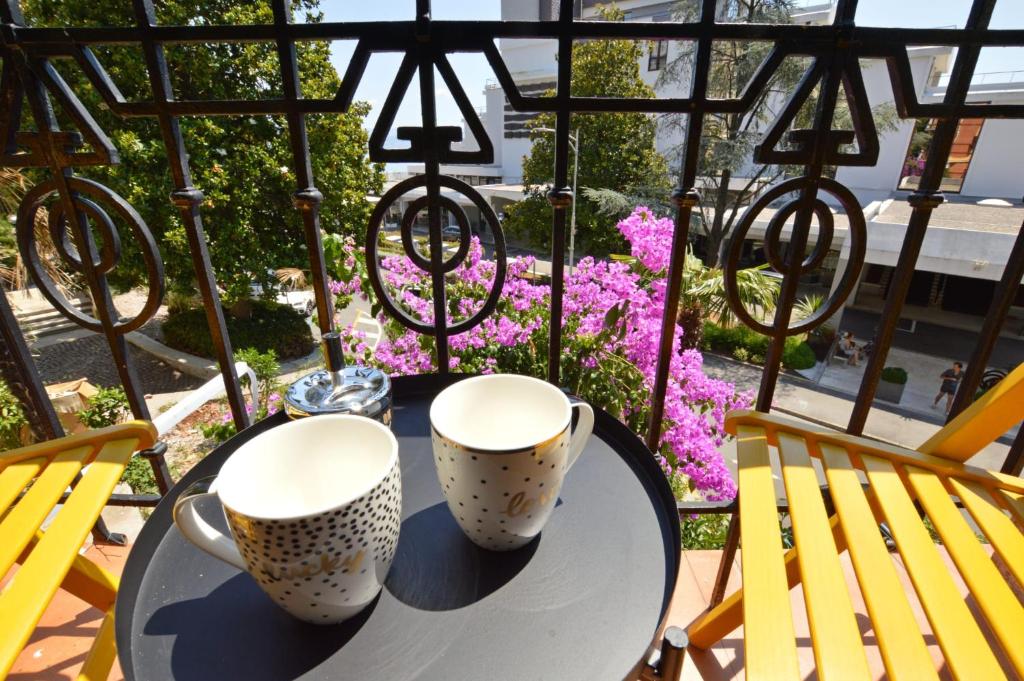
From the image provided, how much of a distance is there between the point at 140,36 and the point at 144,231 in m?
0.33

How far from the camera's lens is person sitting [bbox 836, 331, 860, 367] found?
9.80 metres

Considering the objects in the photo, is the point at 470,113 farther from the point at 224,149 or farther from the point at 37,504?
the point at 224,149

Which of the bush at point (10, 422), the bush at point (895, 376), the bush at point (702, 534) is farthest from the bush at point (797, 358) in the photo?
the bush at point (10, 422)

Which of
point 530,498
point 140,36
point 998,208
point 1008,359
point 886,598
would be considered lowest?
point 1008,359

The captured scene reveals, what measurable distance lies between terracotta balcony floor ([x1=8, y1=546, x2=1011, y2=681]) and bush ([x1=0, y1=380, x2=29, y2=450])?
464 cm

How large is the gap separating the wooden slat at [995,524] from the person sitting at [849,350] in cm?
1087

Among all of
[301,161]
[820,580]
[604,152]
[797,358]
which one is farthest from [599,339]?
[604,152]

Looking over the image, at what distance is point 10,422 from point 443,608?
5996mm

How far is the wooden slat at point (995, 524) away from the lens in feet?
2.13

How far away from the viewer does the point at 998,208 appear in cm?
1023

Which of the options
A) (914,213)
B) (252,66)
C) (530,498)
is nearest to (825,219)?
(914,213)

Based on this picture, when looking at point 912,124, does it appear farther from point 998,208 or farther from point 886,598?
point 886,598

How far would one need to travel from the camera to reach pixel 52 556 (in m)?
0.63

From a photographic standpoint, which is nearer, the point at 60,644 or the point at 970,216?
the point at 60,644
